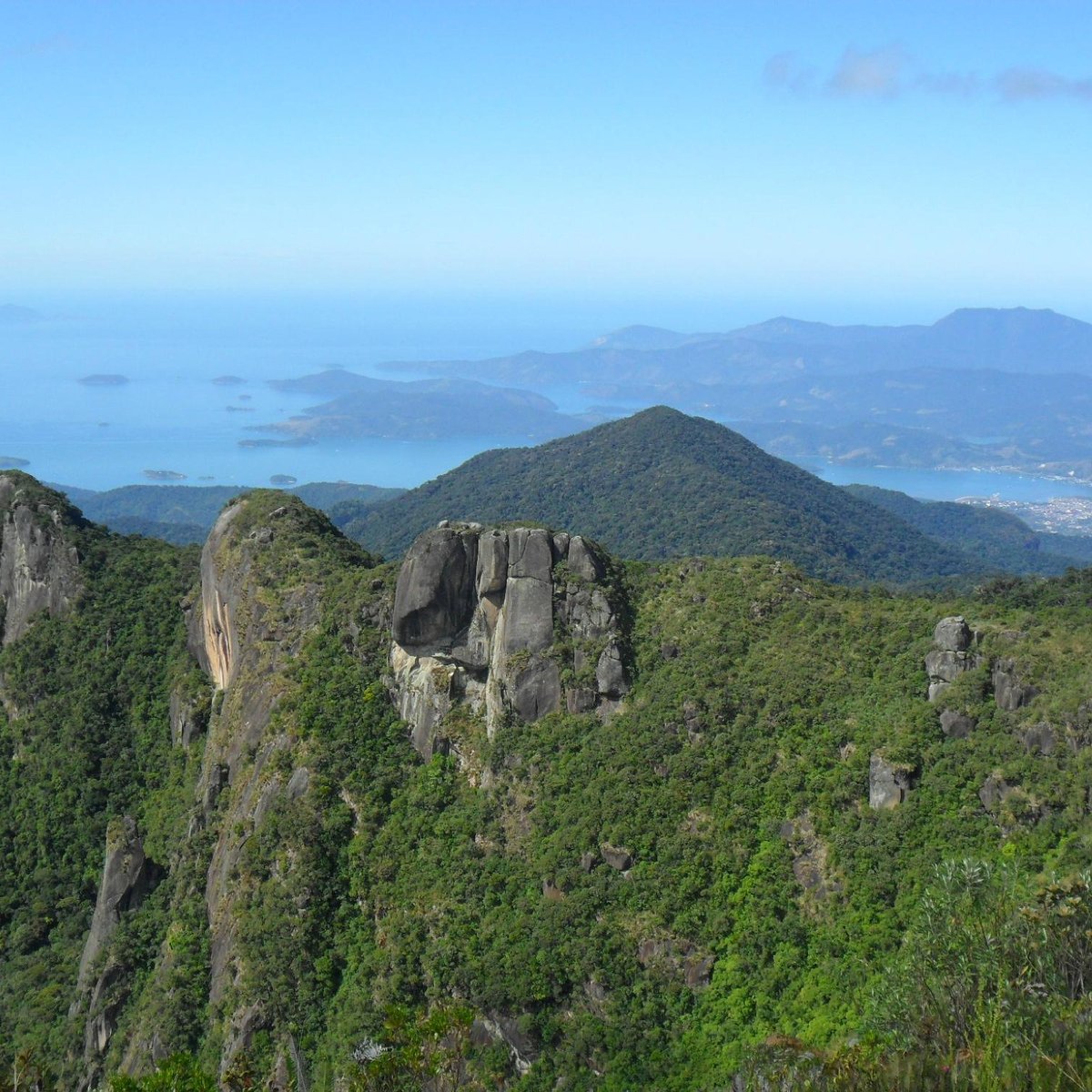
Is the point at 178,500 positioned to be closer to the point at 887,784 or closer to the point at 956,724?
the point at 887,784

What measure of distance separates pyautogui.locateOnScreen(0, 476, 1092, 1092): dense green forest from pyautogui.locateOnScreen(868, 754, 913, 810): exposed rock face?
10cm

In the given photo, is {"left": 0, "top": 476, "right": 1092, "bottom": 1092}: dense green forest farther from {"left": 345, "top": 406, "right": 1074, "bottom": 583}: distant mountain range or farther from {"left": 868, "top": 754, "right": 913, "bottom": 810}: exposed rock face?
{"left": 345, "top": 406, "right": 1074, "bottom": 583}: distant mountain range

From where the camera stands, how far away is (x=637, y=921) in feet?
97.5

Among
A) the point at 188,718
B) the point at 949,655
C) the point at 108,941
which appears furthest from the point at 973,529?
the point at 108,941

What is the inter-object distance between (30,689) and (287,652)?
592 inches

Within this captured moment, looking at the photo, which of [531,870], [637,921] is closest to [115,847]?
[531,870]

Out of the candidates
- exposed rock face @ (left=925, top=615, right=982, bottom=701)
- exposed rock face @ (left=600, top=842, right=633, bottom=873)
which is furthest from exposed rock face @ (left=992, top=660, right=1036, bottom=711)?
exposed rock face @ (left=600, top=842, right=633, bottom=873)

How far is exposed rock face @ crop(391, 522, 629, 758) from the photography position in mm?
35875

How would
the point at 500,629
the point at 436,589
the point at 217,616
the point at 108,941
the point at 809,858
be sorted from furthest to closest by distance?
the point at 217,616 → the point at 108,941 → the point at 436,589 → the point at 500,629 → the point at 809,858

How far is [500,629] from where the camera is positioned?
36688 mm

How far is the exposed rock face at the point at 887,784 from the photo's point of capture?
96.0 ft

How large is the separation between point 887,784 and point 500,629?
43.3 feet

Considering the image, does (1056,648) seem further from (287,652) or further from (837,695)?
(287,652)

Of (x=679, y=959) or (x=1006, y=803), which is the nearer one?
(x=1006, y=803)
